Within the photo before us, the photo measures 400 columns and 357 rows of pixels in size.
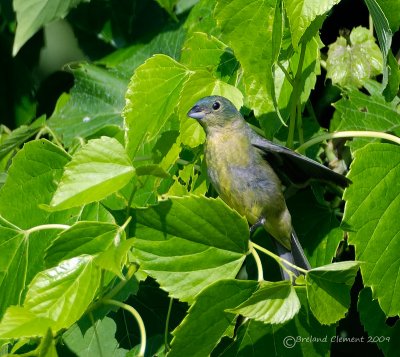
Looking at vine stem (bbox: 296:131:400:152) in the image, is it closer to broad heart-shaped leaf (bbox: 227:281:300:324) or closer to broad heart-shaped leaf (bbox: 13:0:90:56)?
broad heart-shaped leaf (bbox: 227:281:300:324)

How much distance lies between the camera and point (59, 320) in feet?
6.21

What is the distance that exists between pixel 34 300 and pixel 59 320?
7 cm

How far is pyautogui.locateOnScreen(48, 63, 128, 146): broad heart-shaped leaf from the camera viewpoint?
3189 mm

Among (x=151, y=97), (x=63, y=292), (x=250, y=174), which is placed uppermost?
(x=151, y=97)

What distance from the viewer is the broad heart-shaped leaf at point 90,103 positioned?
10.5ft

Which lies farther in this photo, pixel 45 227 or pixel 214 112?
pixel 214 112

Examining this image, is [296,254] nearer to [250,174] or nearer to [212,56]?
[250,174]

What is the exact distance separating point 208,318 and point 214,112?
0.74 m

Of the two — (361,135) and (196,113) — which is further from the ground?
(196,113)

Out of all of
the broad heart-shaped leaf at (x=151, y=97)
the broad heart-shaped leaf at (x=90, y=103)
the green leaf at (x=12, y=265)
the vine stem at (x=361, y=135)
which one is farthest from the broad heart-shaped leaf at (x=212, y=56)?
the green leaf at (x=12, y=265)

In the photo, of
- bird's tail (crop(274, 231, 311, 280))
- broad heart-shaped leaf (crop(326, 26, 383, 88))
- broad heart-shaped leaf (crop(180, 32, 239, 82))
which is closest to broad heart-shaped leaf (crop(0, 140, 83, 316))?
broad heart-shaped leaf (crop(180, 32, 239, 82))

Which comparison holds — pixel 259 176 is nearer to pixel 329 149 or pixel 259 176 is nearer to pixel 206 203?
pixel 329 149

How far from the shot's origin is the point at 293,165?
2451mm

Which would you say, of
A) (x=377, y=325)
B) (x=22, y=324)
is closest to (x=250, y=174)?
(x=377, y=325)
